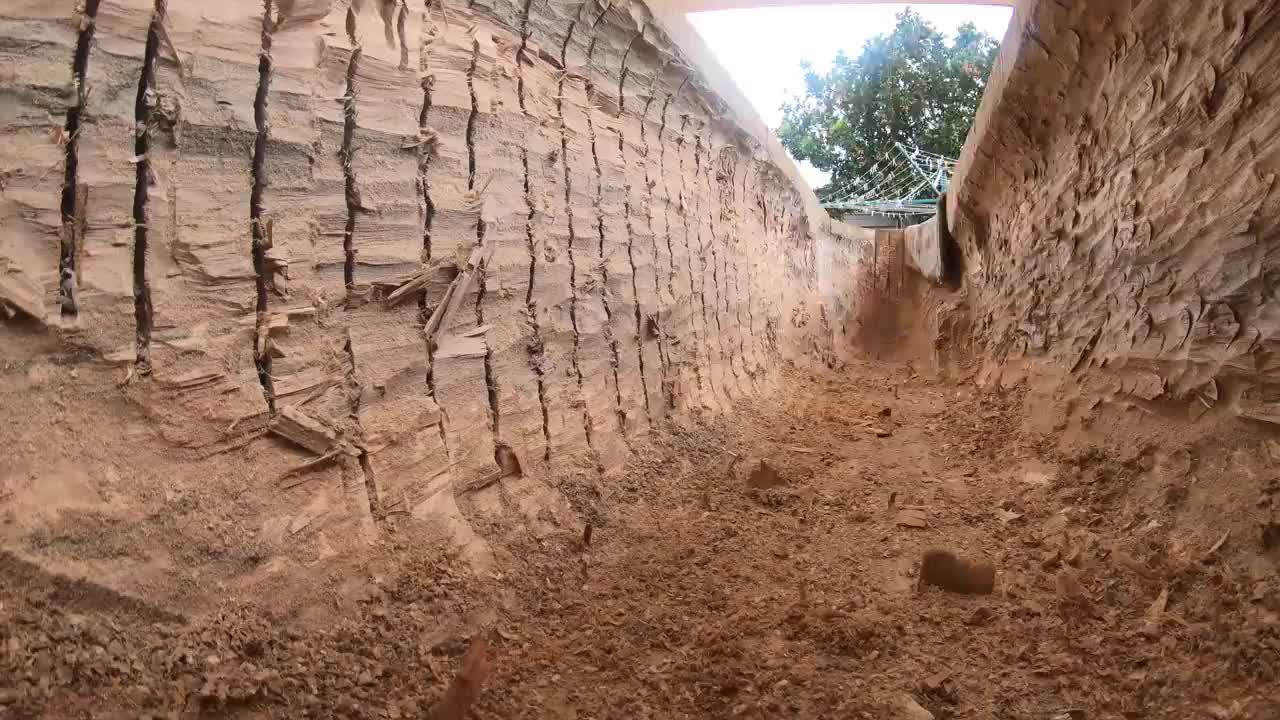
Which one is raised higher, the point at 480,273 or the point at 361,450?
the point at 480,273

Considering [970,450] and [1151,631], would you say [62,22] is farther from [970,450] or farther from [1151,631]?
[970,450]

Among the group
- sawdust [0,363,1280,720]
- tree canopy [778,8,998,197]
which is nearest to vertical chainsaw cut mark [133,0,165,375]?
sawdust [0,363,1280,720]

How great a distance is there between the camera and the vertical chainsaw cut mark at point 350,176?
1337 mm

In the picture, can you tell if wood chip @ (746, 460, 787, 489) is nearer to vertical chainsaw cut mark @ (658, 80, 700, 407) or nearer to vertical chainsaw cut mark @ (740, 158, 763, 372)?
vertical chainsaw cut mark @ (658, 80, 700, 407)

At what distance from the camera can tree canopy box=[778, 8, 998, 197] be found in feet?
30.4

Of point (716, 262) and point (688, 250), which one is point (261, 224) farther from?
point (716, 262)

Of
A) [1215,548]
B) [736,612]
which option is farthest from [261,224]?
[1215,548]

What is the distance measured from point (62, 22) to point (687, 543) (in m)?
1.49

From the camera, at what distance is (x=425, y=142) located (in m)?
1.50

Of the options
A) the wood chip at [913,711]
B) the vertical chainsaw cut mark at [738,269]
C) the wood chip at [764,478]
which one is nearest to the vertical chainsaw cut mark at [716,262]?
the vertical chainsaw cut mark at [738,269]

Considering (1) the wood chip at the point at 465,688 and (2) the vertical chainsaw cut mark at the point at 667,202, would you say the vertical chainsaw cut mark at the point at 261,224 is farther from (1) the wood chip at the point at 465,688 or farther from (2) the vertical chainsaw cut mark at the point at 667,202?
(2) the vertical chainsaw cut mark at the point at 667,202

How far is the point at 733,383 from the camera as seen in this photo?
9.68ft

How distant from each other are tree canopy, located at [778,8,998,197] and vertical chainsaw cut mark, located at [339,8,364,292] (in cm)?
937

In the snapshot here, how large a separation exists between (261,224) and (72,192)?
256mm
